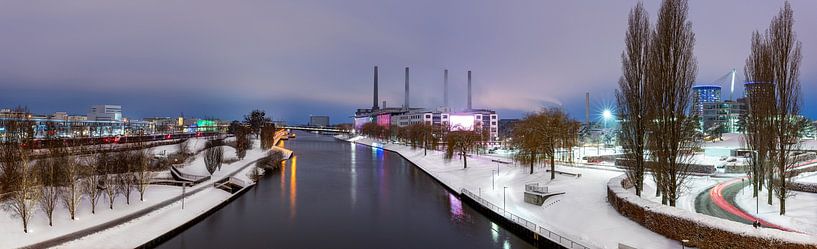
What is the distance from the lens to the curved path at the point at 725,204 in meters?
25.3

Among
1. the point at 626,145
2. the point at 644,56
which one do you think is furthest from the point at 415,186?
the point at 644,56

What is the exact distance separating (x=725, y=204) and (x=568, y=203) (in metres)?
10.4

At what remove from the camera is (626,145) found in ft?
99.2

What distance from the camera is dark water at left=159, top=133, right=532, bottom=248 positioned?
2839 centimetres

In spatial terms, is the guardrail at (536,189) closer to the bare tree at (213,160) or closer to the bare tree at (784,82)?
the bare tree at (784,82)

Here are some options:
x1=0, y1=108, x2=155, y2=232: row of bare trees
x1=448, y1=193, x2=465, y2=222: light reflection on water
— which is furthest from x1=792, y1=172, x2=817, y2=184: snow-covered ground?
x1=0, y1=108, x2=155, y2=232: row of bare trees

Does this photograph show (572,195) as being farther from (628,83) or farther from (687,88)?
(687,88)

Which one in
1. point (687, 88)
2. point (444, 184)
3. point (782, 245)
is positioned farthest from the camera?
point (444, 184)

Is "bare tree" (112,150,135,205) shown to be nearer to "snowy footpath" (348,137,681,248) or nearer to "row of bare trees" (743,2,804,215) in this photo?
"snowy footpath" (348,137,681,248)

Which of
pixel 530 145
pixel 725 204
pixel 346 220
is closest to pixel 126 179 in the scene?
pixel 346 220

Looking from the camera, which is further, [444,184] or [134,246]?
[444,184]

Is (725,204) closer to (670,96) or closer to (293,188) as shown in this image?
(670,96)

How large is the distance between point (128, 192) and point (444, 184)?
32.5 metres

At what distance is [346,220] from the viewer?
34.5 meters
